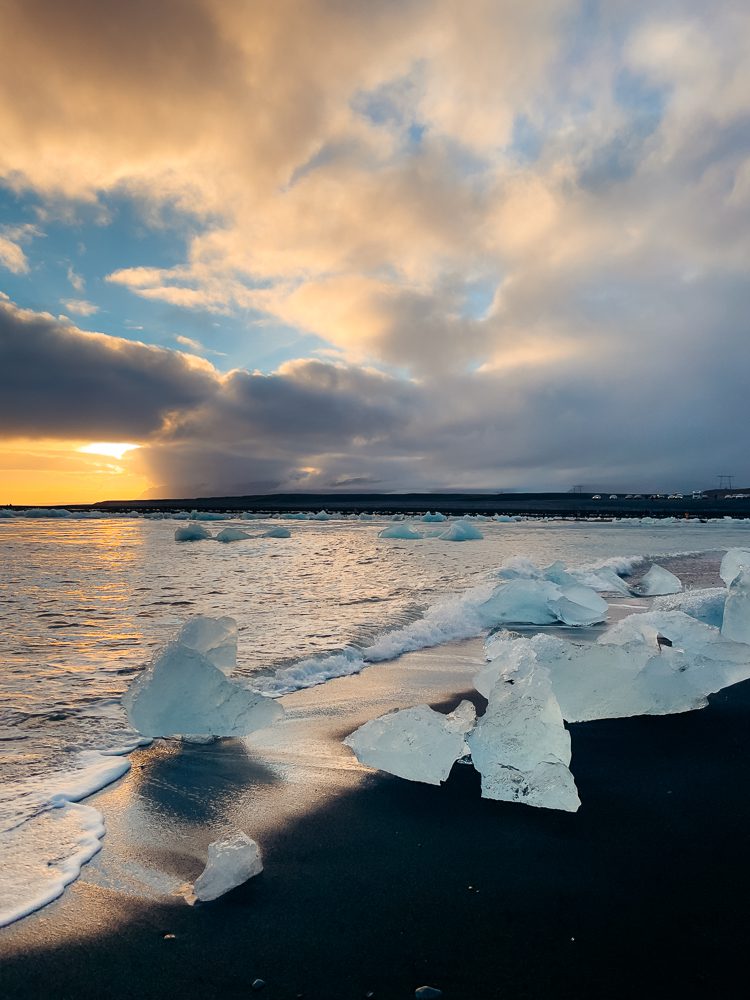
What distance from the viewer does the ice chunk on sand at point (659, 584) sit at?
812 centimetres

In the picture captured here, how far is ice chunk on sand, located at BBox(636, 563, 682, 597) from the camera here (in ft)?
26.6

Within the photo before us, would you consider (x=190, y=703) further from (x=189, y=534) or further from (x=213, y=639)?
(x=189, y=534)

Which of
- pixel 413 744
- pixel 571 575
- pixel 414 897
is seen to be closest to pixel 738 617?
pixel 413 744

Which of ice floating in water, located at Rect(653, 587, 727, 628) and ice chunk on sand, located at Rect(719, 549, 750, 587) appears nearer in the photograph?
ice floating in water, located at Rect(653, 587, 727, 628)

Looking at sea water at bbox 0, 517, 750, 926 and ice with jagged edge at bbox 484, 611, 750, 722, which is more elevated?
ice with jagged edge at bbox 484, 611, 750, 722

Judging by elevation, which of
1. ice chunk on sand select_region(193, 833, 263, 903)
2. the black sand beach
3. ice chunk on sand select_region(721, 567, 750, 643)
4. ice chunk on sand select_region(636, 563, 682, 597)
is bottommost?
ice chunk on sand select_region(636, 563, 682, 597)

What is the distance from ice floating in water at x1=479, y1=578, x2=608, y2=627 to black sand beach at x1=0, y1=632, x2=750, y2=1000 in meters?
3.46

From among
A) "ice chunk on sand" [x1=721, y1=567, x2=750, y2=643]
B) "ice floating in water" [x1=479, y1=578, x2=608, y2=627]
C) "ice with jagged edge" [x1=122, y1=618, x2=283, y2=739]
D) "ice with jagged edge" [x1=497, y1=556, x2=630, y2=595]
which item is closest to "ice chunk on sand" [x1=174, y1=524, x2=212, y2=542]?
"ice with jagged edge" [x1=497, y1=556, x2=630, y2=595]

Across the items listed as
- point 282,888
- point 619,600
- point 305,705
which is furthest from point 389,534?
point 282,888

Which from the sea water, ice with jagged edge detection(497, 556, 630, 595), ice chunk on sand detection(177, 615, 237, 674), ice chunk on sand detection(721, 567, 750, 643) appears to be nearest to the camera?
the sea water

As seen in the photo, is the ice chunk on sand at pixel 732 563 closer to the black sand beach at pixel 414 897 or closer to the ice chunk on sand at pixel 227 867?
the black sand beach at pixel 414 897

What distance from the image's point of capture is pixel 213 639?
3.85m

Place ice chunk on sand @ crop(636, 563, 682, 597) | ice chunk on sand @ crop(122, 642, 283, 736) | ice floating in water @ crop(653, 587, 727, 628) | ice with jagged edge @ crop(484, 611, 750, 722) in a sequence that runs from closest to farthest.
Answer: ice chunk on sand @ crop(122, 642, 283, 736) < ice with jagged edge @ crop(484, 611, 750, 722) < ice floating in water @ crop(653, 587, 727, 628) < ice chunk on sand @ crop(636, 563, 682, 597)

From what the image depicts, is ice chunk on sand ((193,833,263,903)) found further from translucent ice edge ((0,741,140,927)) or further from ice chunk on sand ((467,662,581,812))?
ice chunk on sand ((467,662,581,812))
